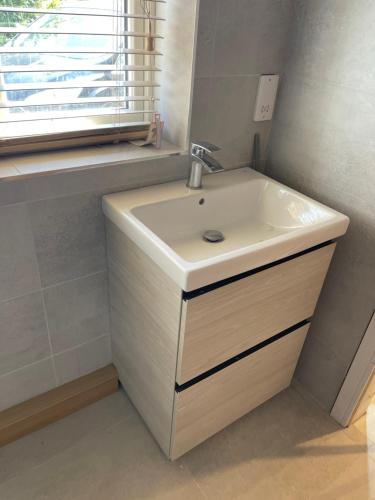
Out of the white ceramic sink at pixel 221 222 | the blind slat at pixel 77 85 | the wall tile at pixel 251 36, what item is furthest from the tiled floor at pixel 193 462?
the wall tile at pixel 251 36

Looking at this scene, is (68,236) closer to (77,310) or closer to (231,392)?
(77,310)

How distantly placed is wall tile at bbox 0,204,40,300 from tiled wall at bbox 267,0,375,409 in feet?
2.91

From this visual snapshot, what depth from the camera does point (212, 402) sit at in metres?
1.22

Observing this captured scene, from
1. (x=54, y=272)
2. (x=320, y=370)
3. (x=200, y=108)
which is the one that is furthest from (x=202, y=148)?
(x=320, y=370)

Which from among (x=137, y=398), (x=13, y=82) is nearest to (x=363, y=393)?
(x=137, y=398)

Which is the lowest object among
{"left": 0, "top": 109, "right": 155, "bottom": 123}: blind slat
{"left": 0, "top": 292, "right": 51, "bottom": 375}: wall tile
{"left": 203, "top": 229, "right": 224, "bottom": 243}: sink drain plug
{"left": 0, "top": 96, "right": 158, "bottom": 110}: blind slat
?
{"left": 0, "top": 292, "right": 51, "bottom": 375}: wall tile

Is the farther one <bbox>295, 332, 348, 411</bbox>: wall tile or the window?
<bbox>295, 332, 348, 411</bbox>: wall tile

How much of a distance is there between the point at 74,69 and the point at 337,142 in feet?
2.63

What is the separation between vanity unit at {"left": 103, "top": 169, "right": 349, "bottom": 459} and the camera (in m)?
0.95

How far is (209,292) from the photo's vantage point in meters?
0.92

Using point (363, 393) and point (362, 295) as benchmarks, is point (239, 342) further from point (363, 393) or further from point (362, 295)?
point (363, 393)

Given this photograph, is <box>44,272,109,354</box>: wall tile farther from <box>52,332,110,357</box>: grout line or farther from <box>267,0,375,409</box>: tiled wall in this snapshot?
<box>267,0,375,409</box>: tiled wall

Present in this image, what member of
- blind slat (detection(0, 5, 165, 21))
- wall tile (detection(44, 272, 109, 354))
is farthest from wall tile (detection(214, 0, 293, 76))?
wall tile (detection(44, 272, 109, 354))

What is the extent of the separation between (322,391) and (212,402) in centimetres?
54
